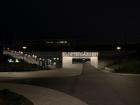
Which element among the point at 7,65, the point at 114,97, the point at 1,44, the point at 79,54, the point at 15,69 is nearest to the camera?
the point at 114,97

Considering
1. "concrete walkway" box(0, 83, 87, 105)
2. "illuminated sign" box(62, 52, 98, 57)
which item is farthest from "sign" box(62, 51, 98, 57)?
"concrete walkway" box(0, 83, 87, 105)

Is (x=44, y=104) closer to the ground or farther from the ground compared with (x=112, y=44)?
closer to the ground

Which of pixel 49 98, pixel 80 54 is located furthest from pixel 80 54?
pixel 49 98

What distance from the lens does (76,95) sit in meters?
20.8

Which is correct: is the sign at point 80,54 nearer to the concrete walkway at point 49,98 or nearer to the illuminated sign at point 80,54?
the illuminated sign at point 80,54

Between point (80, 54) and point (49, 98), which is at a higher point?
point (80, 54)

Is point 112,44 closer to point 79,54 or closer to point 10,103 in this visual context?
point 79,54

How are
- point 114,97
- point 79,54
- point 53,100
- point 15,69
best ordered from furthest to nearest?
point 79,54 < point 15,69 < point 114,97 < point 53,100

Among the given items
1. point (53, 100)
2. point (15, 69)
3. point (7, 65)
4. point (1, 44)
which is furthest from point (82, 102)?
point (1, 44)

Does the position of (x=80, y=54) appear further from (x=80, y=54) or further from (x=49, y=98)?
(x=49, y=98)

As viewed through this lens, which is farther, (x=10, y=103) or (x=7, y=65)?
(x=7, y=65)

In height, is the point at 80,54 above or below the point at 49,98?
above

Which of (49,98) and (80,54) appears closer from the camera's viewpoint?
(49,98)

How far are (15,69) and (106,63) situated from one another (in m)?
23.1
